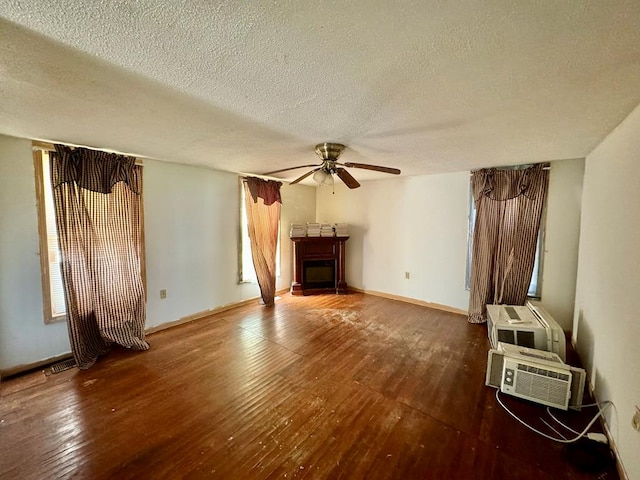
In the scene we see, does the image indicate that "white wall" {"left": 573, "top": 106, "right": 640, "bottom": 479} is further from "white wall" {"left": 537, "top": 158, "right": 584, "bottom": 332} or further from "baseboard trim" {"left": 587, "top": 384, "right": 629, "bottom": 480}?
"white wall" {"left": 537, "top": 158, "right": 584, "bottom": 332}

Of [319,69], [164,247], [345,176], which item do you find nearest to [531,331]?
[345,176]

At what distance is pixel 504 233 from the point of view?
10.9 feet

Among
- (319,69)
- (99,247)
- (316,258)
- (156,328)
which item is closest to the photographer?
(319,69)

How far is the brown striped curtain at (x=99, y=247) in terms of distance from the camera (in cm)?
242

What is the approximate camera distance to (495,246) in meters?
3.39

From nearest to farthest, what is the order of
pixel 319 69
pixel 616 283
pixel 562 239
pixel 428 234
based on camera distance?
pixel 319 69
pixel 616 283
pixel 562 239
pixel 428 234

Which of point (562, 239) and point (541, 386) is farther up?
point (562, 239)

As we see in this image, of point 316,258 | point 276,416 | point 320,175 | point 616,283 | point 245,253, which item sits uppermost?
point 320,175

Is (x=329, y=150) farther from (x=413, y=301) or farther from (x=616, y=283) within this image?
(x=413, y=301)

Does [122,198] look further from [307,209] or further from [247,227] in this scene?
[307,209]

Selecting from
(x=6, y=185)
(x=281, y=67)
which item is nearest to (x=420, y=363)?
(x=281, y=67)

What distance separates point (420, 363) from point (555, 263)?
6.96 feet

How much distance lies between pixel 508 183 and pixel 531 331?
182 cm

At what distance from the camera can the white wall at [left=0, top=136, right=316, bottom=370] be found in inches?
89.4
